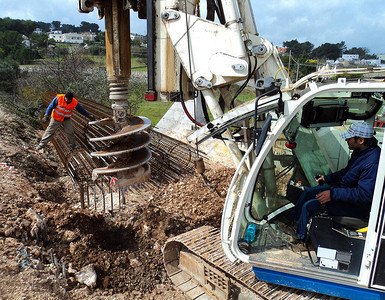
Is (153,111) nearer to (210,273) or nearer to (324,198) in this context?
(210,273)

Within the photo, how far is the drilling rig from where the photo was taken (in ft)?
9.02

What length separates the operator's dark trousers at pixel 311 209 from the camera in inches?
119

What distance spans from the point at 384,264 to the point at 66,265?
11.9 ft

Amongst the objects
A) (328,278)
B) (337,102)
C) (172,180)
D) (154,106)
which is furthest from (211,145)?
(154,106)

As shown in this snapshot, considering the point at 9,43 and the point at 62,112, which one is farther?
the point at 9,43

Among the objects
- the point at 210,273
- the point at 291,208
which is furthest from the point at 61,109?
the point at 291,208

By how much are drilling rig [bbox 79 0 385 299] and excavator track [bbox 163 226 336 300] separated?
0.01 m

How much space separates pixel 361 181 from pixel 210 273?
1.90 m

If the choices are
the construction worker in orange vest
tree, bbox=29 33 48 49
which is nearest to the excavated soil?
the construction worker in orange vest

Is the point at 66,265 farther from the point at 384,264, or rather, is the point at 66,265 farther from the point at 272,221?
the point at 384,264

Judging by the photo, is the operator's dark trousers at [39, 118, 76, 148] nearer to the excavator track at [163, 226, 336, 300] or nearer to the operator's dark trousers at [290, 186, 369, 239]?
the excavator track at [163, 226, 336, 300]

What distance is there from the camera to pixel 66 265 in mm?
4285

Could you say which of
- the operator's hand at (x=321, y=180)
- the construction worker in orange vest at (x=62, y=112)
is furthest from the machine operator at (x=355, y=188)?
the construction worker in orange vest at (x=62, y=112)

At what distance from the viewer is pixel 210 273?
3713 millimetres
